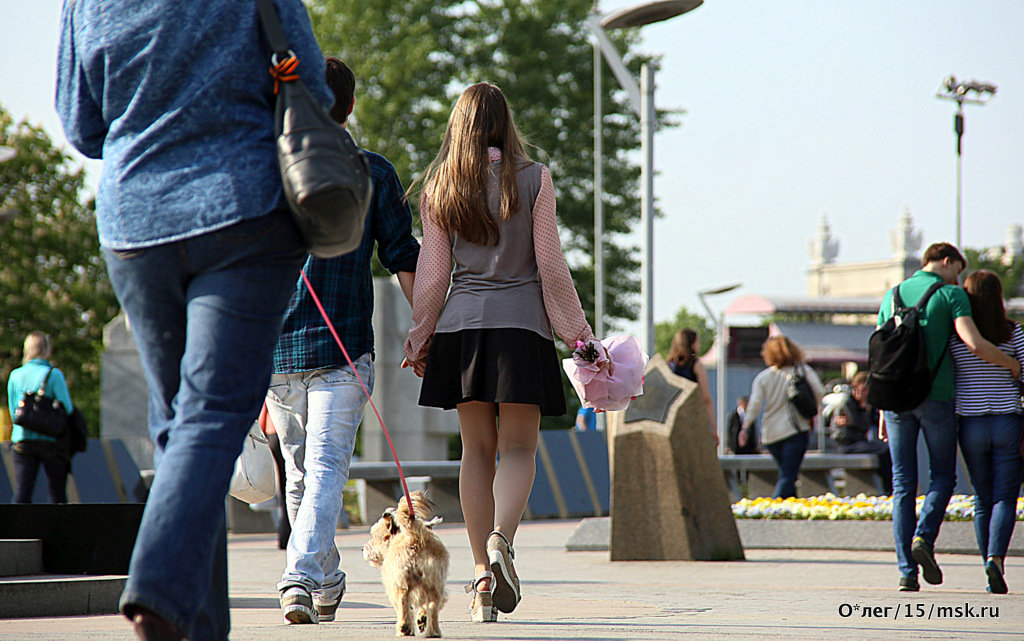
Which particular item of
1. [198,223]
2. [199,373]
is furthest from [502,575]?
[198,223]

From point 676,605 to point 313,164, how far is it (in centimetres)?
362

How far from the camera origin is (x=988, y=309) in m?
7.50

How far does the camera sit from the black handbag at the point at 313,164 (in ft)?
9.60

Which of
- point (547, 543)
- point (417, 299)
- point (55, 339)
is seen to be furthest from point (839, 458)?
A: point (55, 339)

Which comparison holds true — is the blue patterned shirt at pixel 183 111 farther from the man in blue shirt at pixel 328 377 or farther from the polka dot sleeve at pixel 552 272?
the polka dot sleeve at pixel 552 272

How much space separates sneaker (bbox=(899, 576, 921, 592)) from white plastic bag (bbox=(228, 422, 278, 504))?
364cm

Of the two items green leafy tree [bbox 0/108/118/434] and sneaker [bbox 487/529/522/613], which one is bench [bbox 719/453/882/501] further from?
green leafy tree [bbox 0/108/118/434]

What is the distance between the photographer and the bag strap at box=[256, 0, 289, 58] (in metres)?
3.08

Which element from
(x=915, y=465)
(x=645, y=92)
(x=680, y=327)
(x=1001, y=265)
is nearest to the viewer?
(x=915, y=465)

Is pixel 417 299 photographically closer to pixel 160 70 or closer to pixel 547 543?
pixel 160 70

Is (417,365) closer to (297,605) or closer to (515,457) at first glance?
(515,457)

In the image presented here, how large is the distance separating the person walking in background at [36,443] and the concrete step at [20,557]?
592cm

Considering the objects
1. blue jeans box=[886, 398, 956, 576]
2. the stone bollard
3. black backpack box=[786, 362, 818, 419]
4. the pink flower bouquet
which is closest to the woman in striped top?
blue jeans box=[886, 398, 956, 576]

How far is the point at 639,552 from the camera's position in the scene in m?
9.37
